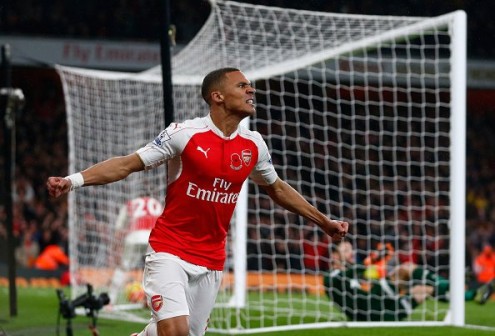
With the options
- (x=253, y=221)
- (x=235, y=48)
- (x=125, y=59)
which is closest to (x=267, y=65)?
(x=235, y=48)

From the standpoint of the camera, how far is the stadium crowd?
25202 mm

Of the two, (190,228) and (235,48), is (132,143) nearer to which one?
(235,48)

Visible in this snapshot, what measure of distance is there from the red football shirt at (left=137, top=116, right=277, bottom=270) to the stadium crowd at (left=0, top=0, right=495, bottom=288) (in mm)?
17967

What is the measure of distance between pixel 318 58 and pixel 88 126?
4.26 m

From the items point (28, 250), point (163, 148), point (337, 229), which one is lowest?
point (28, 250)

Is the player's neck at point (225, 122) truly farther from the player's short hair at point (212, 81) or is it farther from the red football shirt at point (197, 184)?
the player's short hair at point (212, 81)

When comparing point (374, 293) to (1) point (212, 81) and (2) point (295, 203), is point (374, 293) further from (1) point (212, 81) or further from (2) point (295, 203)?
(1) point (212, 81)

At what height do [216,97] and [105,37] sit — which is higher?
[105,37]

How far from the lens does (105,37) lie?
2672 centimetres

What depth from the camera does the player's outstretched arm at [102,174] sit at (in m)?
5.43

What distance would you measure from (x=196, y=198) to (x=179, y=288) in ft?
1.64

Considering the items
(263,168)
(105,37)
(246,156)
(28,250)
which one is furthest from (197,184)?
(105,37)

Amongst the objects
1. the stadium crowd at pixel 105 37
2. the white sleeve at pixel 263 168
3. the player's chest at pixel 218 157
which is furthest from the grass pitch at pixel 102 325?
the stadium crowd at pixel 105 37

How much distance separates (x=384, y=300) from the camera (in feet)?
36.8
